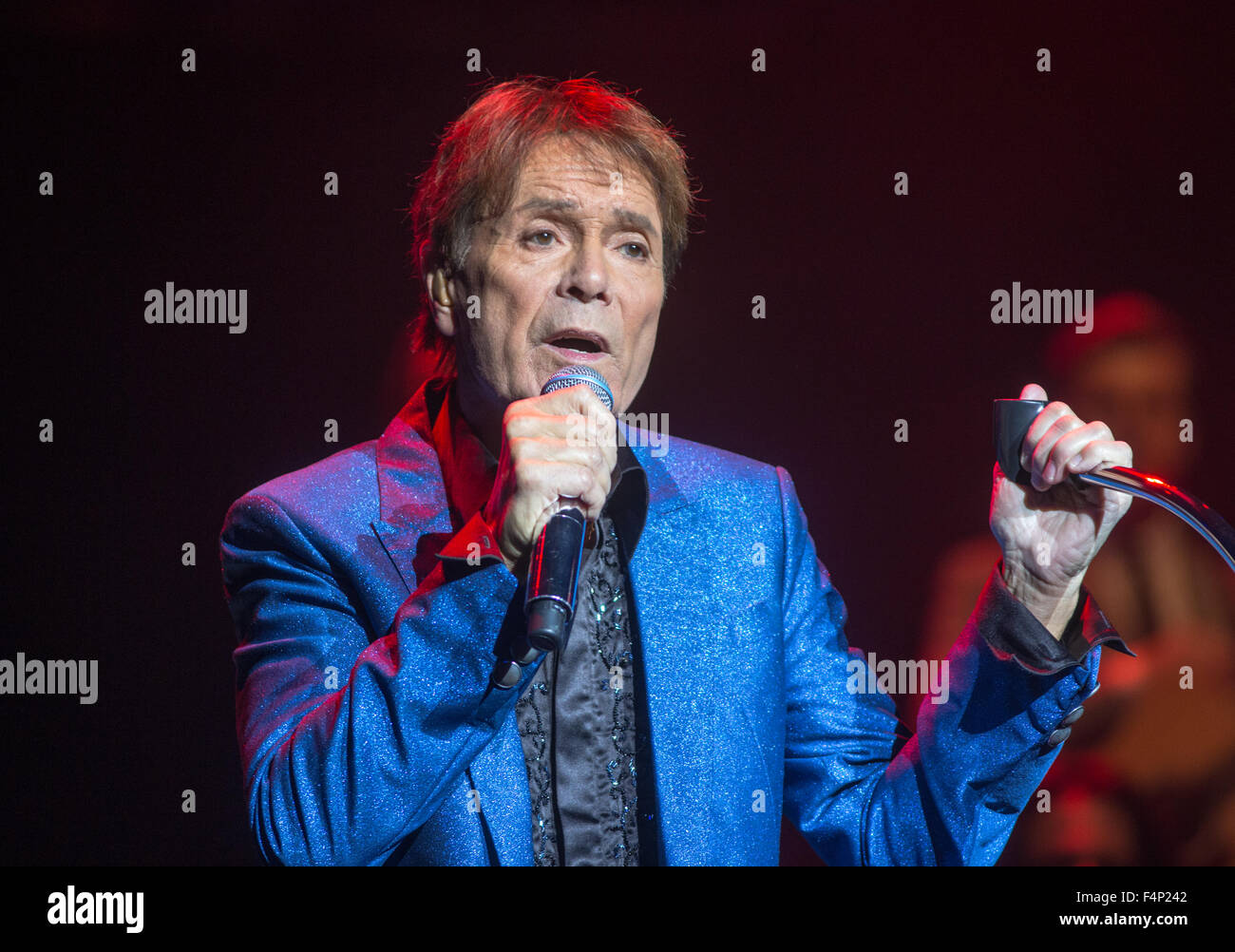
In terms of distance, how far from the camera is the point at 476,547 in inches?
46.0

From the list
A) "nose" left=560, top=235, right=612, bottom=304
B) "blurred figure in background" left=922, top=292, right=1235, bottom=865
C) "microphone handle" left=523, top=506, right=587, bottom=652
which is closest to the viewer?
"microphone handle" left=523, top=506, right=587, bottom=652

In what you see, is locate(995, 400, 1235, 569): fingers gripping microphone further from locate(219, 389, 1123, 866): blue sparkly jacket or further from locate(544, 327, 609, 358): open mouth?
locate(544, 327, 609, 358): open mouth

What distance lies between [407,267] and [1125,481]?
138 cm

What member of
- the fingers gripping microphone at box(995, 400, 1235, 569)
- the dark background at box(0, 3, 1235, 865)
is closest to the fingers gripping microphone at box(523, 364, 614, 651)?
the fingers gripping microphone at box(995, 400, 1235, 569)

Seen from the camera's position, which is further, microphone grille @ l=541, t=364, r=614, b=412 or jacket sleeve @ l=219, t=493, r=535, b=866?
microphone grille @ l=541, t=364, r=614, b=412

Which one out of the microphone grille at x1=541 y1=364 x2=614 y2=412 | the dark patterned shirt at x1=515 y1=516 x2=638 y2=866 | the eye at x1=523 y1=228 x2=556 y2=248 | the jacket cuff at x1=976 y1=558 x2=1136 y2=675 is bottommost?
the dark patterned shirt at x1=515 y1=516 x2=638 y2=866

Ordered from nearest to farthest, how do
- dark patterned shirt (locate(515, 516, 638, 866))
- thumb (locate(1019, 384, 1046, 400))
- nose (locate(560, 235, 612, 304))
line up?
thumb (locate(1019, 384, 1046, 400)) → dark patterned shirt (locate(515, 516, 638, 866)) → nose (locate(560, 235, 612, 304))

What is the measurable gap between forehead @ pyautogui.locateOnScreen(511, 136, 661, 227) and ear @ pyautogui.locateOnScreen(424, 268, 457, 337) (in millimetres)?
184

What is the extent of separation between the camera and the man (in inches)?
46.2

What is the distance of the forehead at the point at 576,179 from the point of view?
1546mm

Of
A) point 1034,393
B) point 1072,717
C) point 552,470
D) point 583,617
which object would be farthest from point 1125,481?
point 583,617

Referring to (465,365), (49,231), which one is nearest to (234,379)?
(49,231)
